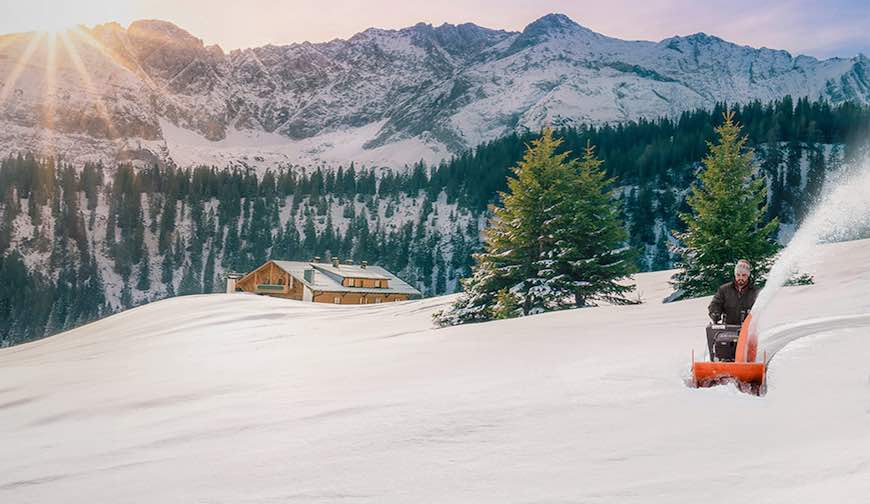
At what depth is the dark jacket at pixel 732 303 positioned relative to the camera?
8.98 m

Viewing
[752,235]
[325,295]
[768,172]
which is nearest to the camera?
[752,235]

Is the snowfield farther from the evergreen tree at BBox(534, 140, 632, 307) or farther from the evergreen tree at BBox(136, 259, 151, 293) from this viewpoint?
the evergreen tree at BBox(136, 259, 151, 293)

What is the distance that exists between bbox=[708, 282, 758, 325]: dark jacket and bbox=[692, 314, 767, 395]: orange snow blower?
0.38m

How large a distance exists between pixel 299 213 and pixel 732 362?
18262 cm

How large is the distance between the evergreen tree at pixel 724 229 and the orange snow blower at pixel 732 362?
1607 cm

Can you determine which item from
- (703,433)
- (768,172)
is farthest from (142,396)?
(768,172)

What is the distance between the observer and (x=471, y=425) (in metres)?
7.07

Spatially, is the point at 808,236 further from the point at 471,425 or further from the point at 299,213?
the point at 299,213

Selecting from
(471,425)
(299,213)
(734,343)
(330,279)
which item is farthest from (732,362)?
(299,213)

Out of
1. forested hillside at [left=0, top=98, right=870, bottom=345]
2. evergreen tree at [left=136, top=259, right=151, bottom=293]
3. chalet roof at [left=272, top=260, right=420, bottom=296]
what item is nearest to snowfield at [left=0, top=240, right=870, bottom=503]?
chalet roof at [left=272, top=260, right=420, bottom=296]

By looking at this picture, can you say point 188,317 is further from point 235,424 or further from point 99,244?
point 99,244

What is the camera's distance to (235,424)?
26.6 ft

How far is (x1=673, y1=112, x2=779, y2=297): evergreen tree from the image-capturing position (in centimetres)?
2372

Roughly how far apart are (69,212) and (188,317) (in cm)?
16226
